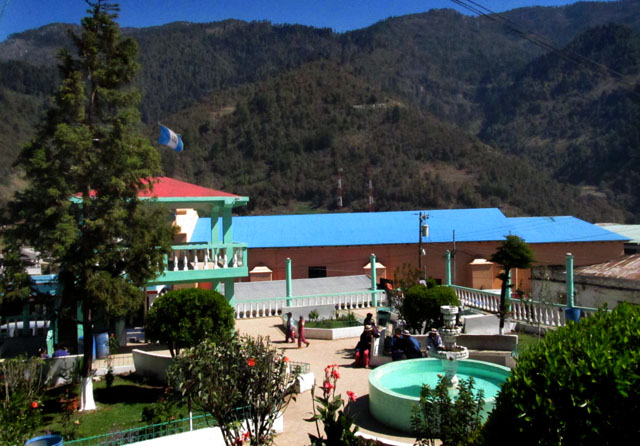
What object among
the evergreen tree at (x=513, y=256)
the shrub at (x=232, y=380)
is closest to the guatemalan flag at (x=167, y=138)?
the evergreen tree at (x=513, y=256)

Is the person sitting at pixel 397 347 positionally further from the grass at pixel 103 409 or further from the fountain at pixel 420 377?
the grass at pixel 103 409

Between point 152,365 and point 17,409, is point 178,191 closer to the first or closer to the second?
point 152,365

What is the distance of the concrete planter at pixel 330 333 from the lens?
13914 mm

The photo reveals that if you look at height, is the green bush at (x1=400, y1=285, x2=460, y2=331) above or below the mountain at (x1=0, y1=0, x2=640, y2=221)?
below

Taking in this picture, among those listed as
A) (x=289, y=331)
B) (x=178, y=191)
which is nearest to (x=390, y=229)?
(x=289, y=331)

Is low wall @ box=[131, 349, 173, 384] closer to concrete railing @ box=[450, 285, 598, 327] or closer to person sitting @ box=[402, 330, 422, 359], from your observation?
person sitting @ box=[402, 330, 422, 359]

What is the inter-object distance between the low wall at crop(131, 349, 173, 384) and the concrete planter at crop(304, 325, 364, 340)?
14.7ft

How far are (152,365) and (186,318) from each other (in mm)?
1920

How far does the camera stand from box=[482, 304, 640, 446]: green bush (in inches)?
139

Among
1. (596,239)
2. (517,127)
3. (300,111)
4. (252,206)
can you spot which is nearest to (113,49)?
(596,239)

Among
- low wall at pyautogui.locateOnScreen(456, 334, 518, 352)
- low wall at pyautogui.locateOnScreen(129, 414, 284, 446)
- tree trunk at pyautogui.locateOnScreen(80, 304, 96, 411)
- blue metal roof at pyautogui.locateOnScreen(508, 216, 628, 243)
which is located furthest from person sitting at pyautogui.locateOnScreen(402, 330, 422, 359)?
blue metal roof at pyautogui.locateOnScreen(508, 216, 628, 243)

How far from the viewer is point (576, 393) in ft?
12.0

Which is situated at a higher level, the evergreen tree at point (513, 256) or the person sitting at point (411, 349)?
the evergreen tree at point (513, 256)

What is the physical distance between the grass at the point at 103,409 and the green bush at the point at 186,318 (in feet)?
3.41
